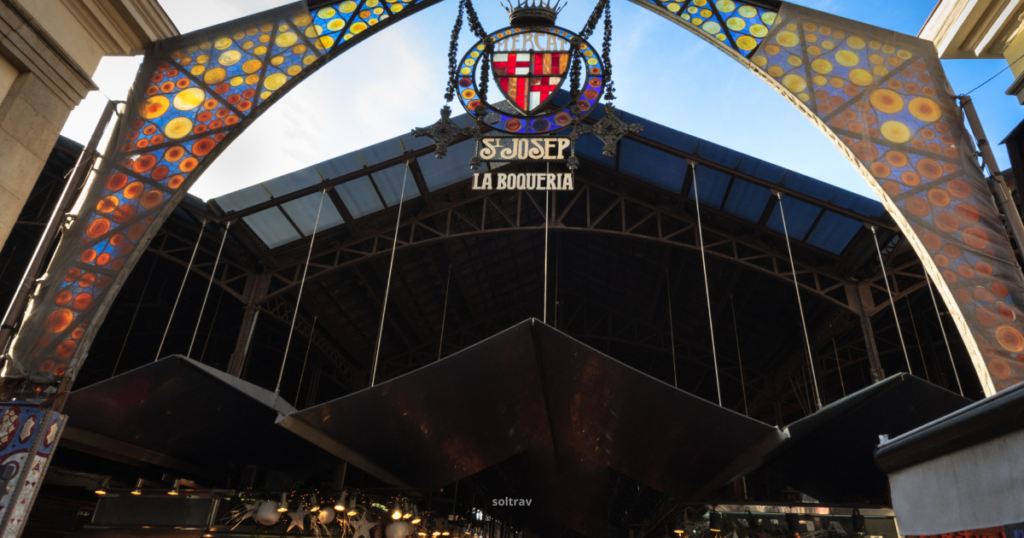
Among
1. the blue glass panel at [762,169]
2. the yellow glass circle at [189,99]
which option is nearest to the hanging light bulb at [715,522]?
the blue glass panel at [762,169]

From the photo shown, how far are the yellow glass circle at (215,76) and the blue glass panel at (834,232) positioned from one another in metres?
11.2

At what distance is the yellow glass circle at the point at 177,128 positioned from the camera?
6.54 metres

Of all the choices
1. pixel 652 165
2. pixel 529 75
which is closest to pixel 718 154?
pixel 652 165

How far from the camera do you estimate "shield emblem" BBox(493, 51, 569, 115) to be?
6.35 meters

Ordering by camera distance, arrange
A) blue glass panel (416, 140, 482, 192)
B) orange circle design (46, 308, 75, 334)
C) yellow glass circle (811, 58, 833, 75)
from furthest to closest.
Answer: blue glass panel (416, 140, 482, 192)
yellow glass circle (811, 58, 833, 75)
orange circle design (46, 308, 75, 334)

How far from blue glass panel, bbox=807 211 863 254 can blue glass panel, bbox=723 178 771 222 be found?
1.20 m

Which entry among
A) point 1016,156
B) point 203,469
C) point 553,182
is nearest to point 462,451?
point 553,182

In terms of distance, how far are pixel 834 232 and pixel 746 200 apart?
188 centimetres

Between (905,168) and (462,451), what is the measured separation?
6.42m

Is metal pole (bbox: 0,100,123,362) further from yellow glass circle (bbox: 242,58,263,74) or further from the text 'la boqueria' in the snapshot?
the text 'la boqueria'

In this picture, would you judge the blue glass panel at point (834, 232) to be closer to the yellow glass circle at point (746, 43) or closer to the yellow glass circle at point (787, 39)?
the yellow glass circle at point (787, 39)

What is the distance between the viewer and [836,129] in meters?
5.88

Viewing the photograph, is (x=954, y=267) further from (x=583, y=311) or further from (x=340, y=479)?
(x=583, y=311)

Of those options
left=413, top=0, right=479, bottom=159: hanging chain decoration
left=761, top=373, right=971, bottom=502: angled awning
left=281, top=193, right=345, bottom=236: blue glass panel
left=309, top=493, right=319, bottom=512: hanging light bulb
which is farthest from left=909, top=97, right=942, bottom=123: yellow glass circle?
left=281, top=193, right=345, bottom=236: blue glass panel
